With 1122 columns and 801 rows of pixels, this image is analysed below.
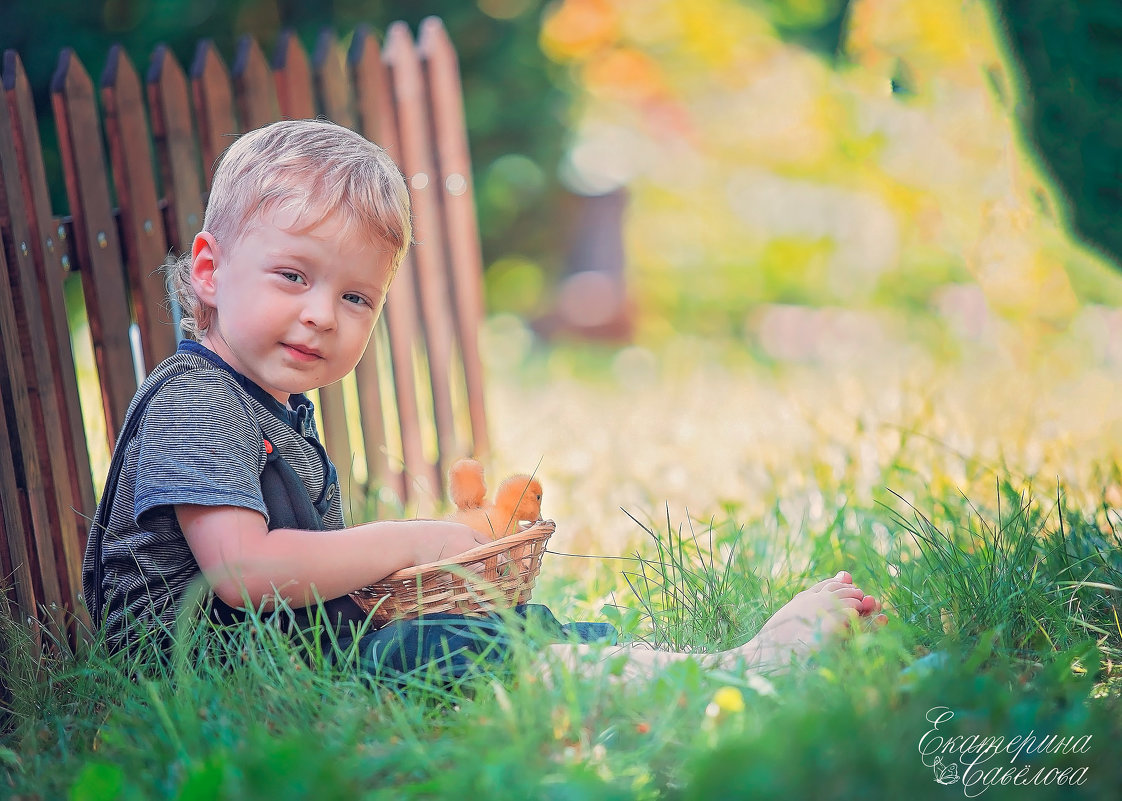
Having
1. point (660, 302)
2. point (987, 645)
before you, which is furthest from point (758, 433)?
point (660, 302)

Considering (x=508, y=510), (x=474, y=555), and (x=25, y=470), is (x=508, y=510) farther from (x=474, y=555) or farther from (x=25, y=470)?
(x=25, y=470)

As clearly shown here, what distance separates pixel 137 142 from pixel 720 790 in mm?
2560

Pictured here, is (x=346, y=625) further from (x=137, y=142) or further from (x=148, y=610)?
(x=137, y=142)

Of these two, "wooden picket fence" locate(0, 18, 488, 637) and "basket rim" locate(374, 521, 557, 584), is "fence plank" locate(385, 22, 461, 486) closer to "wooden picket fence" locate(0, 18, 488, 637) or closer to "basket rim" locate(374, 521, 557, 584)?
"wooden picket fence" locate(0, 18, 488, 637)

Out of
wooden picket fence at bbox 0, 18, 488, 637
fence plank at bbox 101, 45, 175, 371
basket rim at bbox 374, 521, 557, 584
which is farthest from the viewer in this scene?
fence plank at bbox 101, 45, 175, 371

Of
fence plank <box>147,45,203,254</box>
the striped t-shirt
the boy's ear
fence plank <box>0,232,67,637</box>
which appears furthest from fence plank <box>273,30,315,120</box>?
the striped t-shirt

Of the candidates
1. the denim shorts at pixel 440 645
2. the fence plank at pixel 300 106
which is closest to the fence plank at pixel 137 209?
the fence plank at pixel 300 106

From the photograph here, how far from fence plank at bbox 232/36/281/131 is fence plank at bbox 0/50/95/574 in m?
0.87

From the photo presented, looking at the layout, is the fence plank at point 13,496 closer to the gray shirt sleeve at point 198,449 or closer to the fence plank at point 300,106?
the gray shirt sleeve at point 198,449

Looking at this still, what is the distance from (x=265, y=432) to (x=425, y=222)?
7.52 ft

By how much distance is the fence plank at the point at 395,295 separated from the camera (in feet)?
13.1

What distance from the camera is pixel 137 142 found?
302 centimetres

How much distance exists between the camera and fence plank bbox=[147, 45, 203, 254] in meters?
3.07

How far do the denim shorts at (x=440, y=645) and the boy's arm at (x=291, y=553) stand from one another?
12 centimetres
